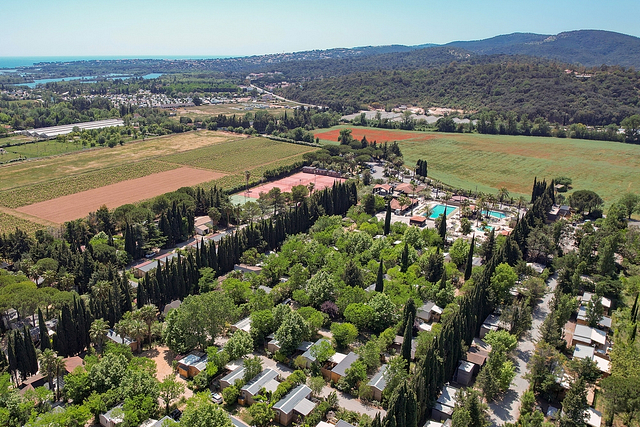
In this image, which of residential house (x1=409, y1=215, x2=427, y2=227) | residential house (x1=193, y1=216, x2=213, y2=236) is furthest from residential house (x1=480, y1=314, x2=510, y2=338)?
residential house (x1=193, y1=216, x2=213, y2=236)

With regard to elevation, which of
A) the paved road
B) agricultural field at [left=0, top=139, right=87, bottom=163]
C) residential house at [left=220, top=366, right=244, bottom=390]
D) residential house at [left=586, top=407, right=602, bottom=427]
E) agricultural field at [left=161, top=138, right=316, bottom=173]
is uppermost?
agricultural field at [left=0, top=139, right=87, bottom=163]

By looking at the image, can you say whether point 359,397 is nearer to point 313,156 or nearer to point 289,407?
point 289,407

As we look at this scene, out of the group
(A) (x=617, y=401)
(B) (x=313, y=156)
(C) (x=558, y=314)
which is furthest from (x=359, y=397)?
(B) (x=313, y=156)

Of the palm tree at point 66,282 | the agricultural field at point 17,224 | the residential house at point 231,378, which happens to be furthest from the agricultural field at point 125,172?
the residential house at point 231,378

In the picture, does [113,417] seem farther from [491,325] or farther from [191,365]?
[491,325]

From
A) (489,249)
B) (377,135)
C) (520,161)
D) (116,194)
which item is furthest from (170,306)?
(377,135)

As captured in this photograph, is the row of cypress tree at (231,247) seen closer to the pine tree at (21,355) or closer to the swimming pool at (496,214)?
the pine tree at (21,355)

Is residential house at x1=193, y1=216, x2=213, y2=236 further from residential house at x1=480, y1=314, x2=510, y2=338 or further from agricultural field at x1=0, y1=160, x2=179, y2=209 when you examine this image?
residential house at x1=480, y1=314, x2=510, y2=338

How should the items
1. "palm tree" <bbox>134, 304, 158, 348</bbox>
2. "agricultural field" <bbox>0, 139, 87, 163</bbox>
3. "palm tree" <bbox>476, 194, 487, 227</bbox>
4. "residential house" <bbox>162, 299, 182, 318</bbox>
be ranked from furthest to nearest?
"agricultural field" <bbox>0, 139, 87, 163</bbox>, "palm tree" <bbox>476, 194, 487, 227</bbox>, "residential house" <bbox>162, 299, 182, 318</bbox>, "palm tree" <bbox>134, 304, 158, 348</bbox>
